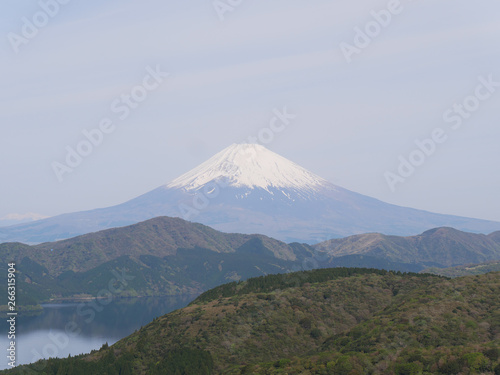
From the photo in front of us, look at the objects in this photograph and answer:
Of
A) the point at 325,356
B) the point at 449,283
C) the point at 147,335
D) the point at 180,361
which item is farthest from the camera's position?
the point at 147,335

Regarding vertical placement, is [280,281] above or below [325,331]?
above

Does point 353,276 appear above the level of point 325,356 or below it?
above

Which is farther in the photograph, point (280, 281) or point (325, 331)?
point (280, 281)

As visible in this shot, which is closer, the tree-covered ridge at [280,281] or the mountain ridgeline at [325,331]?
the mountain ridgeline at [325,331]

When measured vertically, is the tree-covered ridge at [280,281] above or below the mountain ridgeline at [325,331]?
above

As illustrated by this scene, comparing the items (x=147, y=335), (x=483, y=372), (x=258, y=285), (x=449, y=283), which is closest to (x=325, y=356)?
(x=483, y=372)

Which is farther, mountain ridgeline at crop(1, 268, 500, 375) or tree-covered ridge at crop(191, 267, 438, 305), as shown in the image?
tree-covered ridge at crop(191, 267, 438, 305)

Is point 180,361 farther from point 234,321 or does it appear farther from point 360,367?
point 360,367

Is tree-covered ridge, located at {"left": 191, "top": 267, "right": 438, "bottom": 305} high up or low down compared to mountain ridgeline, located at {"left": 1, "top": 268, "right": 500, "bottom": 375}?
up
